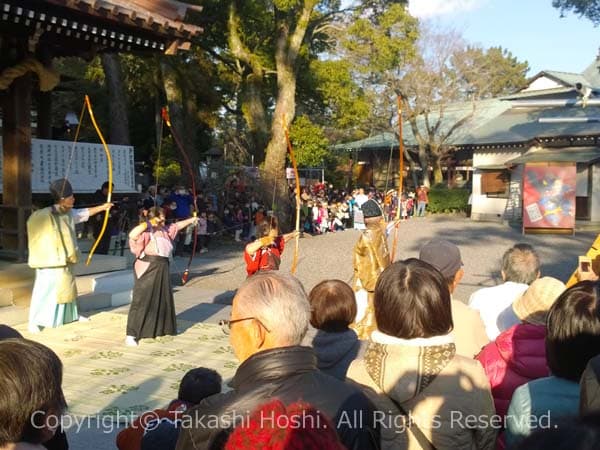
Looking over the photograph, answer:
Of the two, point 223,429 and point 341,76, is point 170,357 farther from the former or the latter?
point 341,76

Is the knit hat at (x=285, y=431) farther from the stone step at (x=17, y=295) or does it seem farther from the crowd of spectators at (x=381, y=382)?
the stone step at (x=17, y=295)

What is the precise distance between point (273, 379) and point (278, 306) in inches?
9.8

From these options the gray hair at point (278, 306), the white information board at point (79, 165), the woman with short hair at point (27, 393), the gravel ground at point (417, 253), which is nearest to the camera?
the woman with short hair at point (27, 393)

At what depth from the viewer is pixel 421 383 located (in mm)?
2043

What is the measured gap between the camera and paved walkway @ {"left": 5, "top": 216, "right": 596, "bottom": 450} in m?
4.80

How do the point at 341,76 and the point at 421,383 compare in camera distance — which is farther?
the point at 341,76

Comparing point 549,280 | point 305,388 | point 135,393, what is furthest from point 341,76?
point 305,388

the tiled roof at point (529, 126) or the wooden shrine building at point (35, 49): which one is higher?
the tiled roof at point (529, 126)

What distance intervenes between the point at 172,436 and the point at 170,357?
377 centimetres

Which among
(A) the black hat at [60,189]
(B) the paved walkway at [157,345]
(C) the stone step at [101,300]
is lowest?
(B) the paved walkway at [157,345]

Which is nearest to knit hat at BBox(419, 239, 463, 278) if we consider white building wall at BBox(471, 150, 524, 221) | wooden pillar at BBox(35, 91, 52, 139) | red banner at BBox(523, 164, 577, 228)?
wooden pillar at BBox(35, 91, 52, 139)

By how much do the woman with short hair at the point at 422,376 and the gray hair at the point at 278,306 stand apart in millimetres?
336

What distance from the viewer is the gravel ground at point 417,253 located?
11.7m

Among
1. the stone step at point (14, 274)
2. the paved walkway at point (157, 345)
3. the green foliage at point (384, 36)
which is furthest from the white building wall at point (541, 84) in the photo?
the stone step at point (14, 274)
